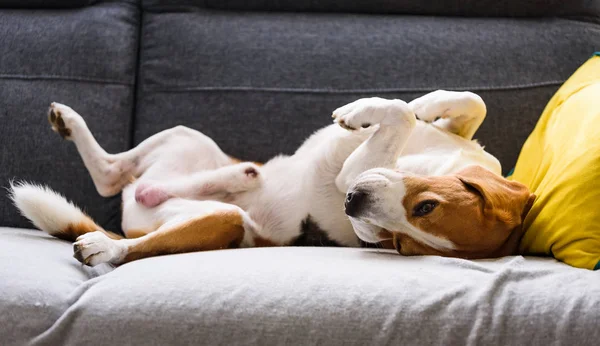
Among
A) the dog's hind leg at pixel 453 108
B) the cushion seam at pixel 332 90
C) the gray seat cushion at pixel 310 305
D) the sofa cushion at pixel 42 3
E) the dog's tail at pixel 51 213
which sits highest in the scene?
the sofa cushion at pixel 42 3

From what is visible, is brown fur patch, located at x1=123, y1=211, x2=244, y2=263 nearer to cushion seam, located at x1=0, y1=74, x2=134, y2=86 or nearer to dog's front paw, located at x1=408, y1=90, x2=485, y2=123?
dog's front paw, located at x1=408, y1=90, x2=485, y2=123

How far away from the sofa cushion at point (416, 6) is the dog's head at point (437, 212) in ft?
3.78

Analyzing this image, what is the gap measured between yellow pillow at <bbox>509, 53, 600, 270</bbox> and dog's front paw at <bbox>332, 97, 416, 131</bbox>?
40cm

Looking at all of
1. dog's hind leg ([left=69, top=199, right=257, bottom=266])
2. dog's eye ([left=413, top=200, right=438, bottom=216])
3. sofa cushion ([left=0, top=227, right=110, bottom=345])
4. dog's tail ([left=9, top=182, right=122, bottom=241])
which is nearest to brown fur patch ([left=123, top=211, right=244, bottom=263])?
dog's hind leg ([left=69, top=199, right=257, bottom=266])

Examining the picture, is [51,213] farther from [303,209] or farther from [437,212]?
[437,212]

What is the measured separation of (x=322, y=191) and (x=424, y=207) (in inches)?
21.6

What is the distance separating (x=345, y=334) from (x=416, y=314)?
0.48 feet

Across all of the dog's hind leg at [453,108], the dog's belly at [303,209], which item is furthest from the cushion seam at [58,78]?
the dog's hind leg at [453,108]

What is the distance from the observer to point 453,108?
2133mm

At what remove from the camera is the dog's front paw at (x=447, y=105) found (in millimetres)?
2127

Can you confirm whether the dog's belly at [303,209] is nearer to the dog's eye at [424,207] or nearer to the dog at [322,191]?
the dog at [322,191]

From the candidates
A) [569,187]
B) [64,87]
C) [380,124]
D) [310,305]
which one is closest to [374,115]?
[380,124]

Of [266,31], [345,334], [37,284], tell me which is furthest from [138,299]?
[266,31]

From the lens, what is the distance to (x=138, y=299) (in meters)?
1.54
